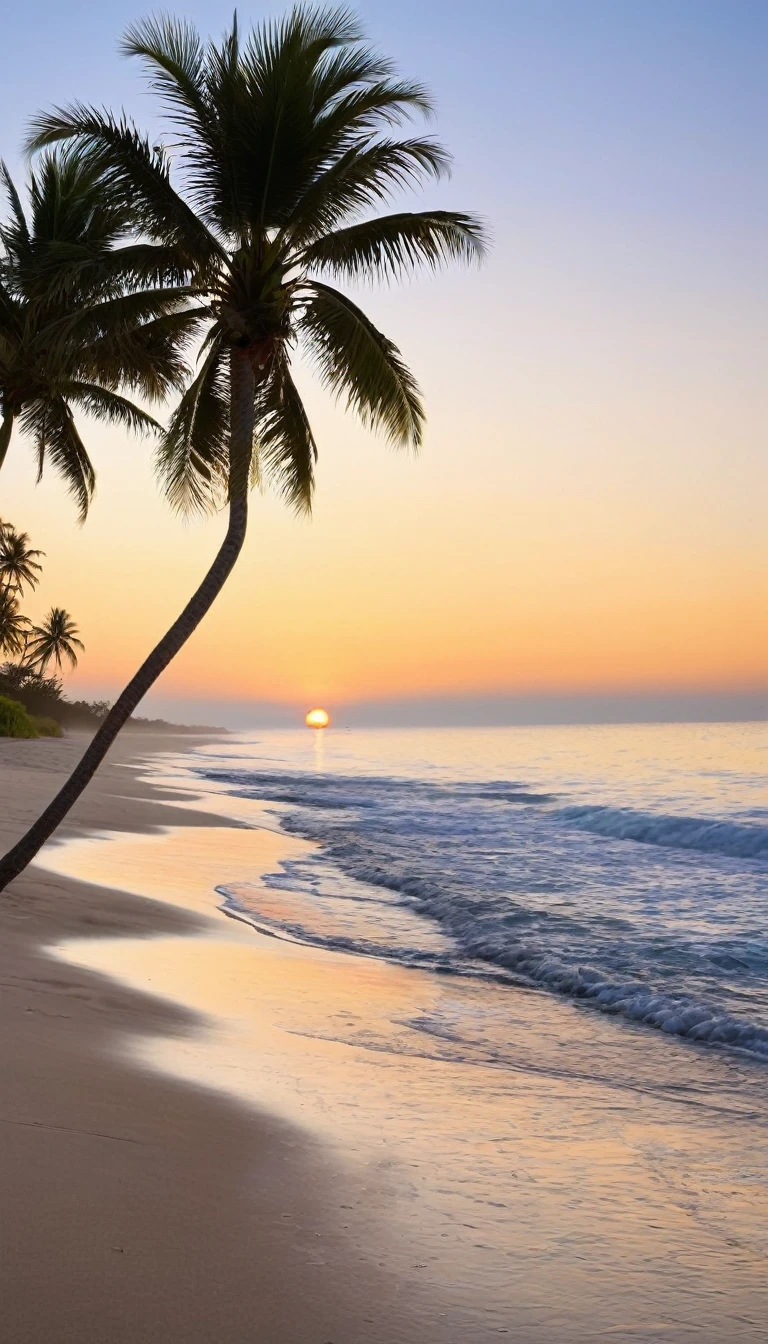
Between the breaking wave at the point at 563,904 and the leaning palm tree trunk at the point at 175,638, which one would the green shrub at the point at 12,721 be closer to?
the breaking wave at the point at 563,904

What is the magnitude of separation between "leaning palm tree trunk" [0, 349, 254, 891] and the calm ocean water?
295 cm

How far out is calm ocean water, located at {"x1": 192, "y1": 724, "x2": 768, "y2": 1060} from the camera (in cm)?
884

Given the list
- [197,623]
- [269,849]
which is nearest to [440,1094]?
[197,623]

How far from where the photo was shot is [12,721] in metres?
44.7

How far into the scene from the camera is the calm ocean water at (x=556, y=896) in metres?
8.84

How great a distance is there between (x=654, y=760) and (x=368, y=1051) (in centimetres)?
4715

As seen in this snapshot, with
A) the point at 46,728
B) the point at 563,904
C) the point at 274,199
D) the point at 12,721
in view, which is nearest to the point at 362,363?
the point at 274,199

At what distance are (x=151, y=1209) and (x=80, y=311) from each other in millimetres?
8390

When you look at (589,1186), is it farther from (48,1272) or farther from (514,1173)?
(48,1272)

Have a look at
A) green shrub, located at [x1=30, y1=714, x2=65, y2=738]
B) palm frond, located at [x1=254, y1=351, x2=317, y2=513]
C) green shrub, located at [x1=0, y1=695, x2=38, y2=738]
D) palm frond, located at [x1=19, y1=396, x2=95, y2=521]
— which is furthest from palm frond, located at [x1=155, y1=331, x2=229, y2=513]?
green shrub, located at [x1=30, y1=714, x2=65, y2=738]

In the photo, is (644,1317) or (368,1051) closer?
(644,1317)

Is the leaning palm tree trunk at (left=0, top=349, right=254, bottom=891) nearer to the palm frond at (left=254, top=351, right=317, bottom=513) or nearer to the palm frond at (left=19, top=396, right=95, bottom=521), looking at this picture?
the palm frond at (left=254, top=351, right=317, bottom=513)

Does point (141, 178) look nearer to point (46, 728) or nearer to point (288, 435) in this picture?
point (288, 435)

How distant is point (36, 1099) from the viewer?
447 centimetres
